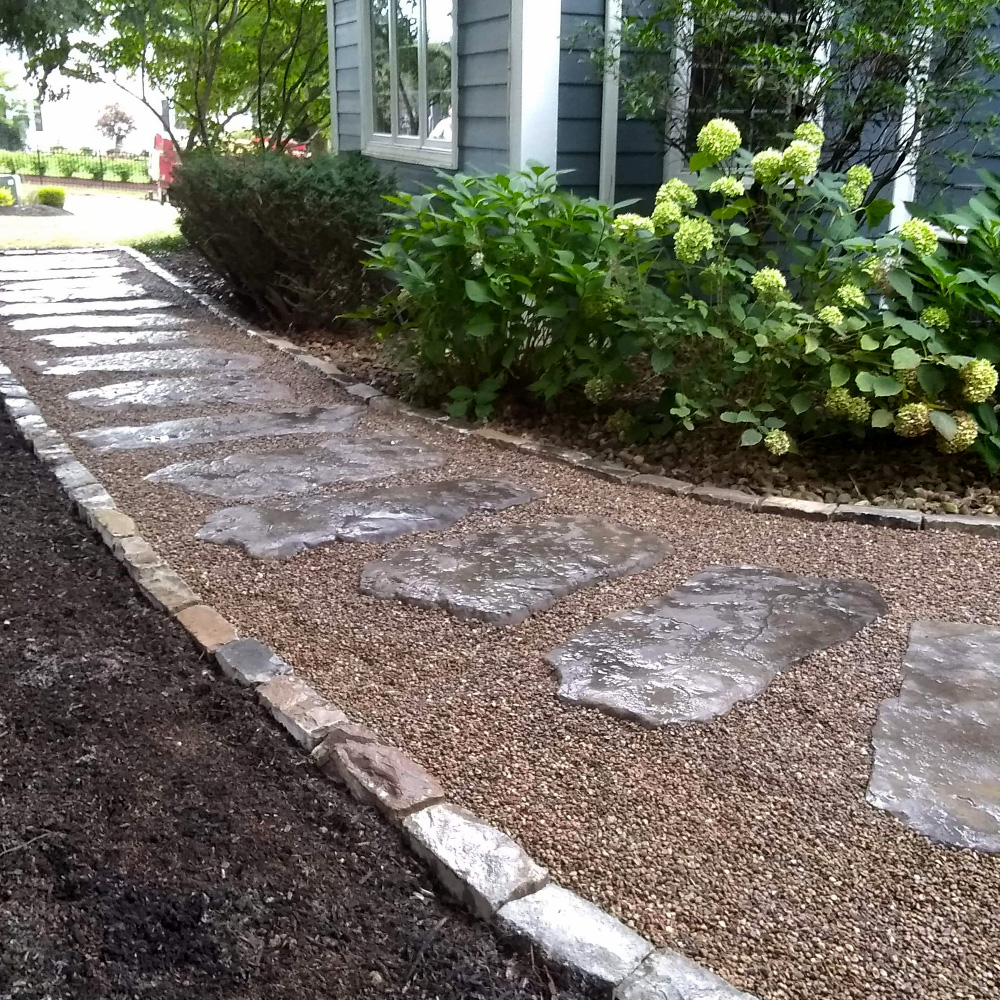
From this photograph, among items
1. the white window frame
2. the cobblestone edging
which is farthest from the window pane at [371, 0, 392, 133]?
→ the cobblestone edging

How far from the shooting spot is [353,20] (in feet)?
26.0

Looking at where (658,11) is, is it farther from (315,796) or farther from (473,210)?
(315,796)

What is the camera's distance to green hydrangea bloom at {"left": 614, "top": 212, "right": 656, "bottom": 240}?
3.81m

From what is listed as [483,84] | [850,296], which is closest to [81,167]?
[483,84]

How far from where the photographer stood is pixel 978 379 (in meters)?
3.45

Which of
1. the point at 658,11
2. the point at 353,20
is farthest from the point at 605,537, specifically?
the point at 353,20

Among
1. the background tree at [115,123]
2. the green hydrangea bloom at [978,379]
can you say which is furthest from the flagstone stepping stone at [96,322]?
the background tree at [115,123]

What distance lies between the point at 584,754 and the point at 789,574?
1.14 m

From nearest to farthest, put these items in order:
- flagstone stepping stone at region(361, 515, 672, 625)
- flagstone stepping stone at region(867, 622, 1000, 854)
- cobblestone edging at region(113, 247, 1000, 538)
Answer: flagstone stepping stone at region(867, 622, 1000, 854) → flagstone stepping stone at region(361, 515, 672, 625) → cobblestone edging at region(113, 247, 1000, 538)

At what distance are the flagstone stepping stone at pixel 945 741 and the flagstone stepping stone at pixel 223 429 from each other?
106 inches

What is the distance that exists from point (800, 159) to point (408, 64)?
4114mm

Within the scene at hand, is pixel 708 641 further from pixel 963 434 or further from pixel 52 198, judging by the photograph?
pixel 52 198

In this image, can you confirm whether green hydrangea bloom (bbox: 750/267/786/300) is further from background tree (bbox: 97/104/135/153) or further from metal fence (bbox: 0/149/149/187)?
background tree (bbox: 97/104/135/153)

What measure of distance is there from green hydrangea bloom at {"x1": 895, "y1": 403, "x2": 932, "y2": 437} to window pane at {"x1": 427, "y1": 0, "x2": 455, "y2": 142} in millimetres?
3750
